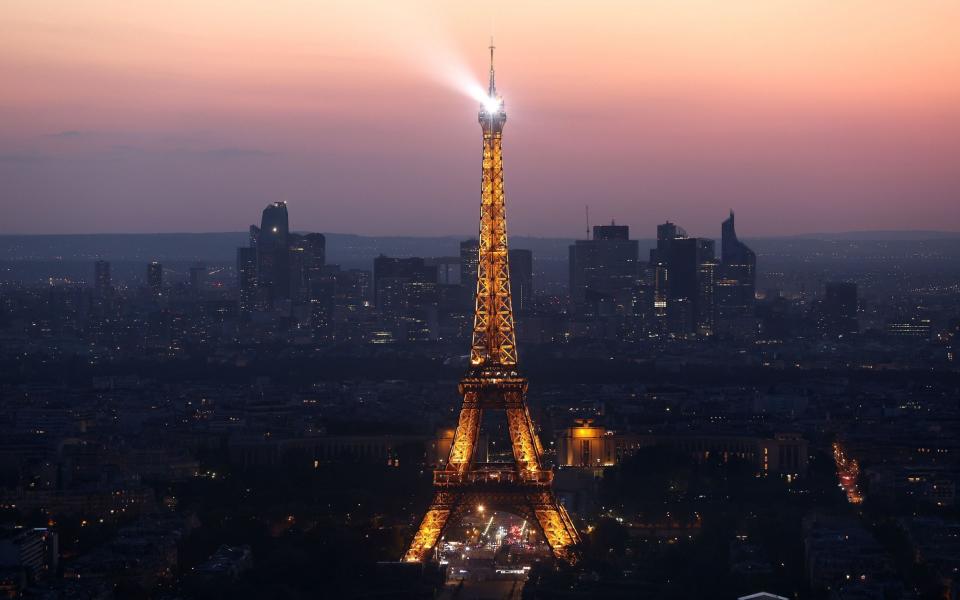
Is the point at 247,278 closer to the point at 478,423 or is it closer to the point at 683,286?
the point at 683,286

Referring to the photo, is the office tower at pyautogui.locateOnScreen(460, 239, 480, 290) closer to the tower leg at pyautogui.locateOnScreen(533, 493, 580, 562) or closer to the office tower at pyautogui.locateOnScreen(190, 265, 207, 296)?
the office tower at pyautogui.locateOnScreen(190, 265, 207, 296)

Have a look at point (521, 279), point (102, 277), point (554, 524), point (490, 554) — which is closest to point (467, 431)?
point (490, 554)

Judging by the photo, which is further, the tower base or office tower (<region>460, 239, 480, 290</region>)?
office tower (<region>460, 239, 480, 290</region>)

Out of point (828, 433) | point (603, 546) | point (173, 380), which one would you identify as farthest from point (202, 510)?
point (173, 380)

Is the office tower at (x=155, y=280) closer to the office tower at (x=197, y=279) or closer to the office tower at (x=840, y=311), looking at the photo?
the office tower at (x=197, y=279)

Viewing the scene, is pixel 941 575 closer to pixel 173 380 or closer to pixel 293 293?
pixel 173 380

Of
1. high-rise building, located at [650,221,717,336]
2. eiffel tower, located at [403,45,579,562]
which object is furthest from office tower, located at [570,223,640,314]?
eiffel tower, located at [403,45,579,562]

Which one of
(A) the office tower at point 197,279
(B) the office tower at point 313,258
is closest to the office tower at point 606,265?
(B) the office tower at point 313,258
